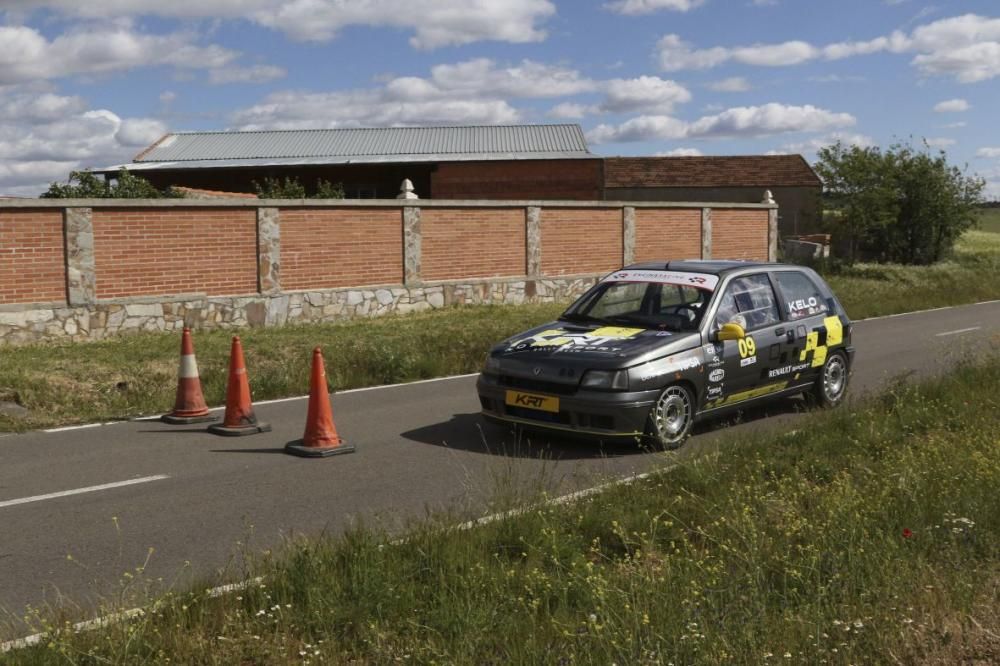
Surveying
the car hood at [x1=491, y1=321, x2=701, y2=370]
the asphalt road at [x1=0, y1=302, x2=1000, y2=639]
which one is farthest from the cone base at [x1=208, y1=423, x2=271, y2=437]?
the car hood at [x1=491, y1=321, x2=701, y2=370]

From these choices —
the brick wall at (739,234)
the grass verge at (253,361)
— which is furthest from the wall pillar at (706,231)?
the grass verge at (253,361)

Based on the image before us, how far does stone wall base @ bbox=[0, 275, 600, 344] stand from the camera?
16250 mm

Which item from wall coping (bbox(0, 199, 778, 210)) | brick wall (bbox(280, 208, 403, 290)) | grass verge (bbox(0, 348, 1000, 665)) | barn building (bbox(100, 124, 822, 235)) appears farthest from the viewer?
barn building (bbox(100, 124, 822, 235))

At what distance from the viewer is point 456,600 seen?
4.86 m

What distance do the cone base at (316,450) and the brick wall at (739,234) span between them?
22.7 meters

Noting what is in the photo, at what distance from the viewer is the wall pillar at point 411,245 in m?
21.8

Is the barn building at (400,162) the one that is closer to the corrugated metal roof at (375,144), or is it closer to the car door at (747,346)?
the corrugated metal roof at (375,144)

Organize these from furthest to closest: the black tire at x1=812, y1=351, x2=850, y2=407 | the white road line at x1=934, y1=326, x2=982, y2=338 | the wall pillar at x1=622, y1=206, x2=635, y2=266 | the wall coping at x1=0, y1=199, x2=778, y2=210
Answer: the wall pillar at x1=622, y1=206, x2=635, y2=266 → the white road line at x1=934, y1=326, x2=982, y2=338 → the wall coping at x1=0, y1=199, x2=778, y2=210 → the black tire at x1=812, y1=351, x2=850, y2=407

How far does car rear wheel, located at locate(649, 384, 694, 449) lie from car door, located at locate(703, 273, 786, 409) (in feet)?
0.92

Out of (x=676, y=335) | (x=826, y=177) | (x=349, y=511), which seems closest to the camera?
(x=349, y=511)

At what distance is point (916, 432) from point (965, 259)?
38.2 meters

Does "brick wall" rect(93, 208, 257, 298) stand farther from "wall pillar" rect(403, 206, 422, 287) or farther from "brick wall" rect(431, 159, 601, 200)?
"brick wall" rect(431, 159, 601, 200)

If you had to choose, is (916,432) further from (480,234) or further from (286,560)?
(480,234)

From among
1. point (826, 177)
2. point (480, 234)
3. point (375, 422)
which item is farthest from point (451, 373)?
point (826, 177)
